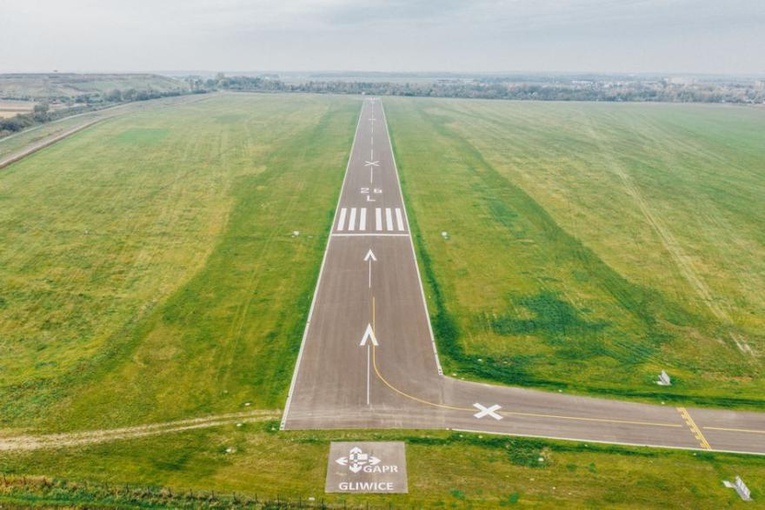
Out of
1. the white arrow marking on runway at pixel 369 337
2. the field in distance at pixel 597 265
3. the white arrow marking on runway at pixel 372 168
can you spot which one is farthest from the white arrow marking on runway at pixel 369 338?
the white arrow marking on runway at pixel 372 168

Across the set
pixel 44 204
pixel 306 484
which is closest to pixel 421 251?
pixel 306 484

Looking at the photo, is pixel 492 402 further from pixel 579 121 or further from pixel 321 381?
pixel 579 121

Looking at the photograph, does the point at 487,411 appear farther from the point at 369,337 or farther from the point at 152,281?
the point at 152,281

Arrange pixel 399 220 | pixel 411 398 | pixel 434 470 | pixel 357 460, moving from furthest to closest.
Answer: pixel 399 220 → pixel 411 398 → pixel 357 460 → pixel 434 470

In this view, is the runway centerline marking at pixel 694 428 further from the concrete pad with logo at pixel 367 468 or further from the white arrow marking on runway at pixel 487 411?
the concrete pad with logo at pixel 367 468

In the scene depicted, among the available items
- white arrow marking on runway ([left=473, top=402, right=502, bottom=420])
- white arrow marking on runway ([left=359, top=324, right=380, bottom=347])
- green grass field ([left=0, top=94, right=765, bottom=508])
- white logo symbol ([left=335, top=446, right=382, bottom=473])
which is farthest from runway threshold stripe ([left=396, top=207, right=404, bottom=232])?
white logo symbol ([left=335, top=446, right=382, bottom=473])

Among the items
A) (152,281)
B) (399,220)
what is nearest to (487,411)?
(152,281)

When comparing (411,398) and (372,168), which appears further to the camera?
(372,168)
